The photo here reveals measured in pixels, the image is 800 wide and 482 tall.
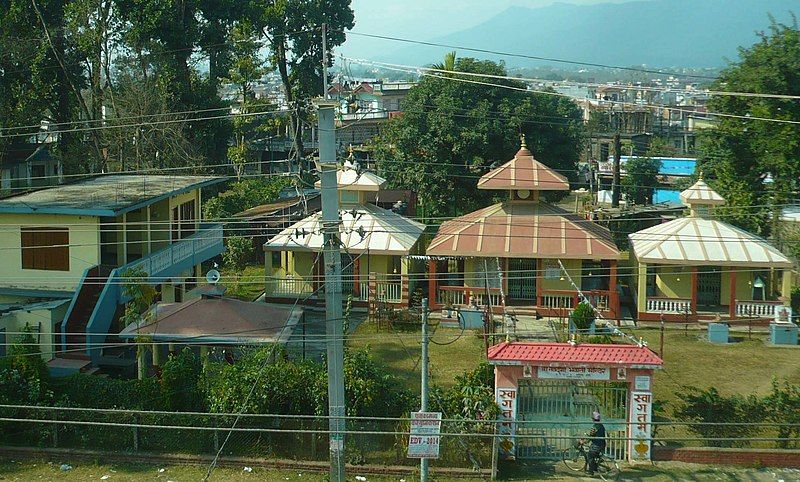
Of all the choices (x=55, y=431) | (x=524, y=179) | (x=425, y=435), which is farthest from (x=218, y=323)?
(x=524, y=179)

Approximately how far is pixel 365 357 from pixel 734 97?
2426 centimetres

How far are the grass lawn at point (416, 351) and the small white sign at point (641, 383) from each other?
17.2ft

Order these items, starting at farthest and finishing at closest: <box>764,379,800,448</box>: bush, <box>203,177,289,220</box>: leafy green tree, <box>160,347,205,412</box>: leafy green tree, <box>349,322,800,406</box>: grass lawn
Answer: <box>203,177,289,220</box>: leafy green tree → <box>349,322,800,406</box>: grass lawn → <box>160,347,205,412</box>: leafy green tree → <box>764,379,800,448</box>: bush

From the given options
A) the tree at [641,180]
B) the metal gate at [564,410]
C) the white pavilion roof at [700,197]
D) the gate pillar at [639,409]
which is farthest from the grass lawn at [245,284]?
the tree at [641,180]

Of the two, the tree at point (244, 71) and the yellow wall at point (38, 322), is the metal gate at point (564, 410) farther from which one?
the tree at point (244, 71)

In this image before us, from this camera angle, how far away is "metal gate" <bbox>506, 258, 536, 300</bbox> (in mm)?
29531

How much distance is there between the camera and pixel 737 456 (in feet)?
56.3

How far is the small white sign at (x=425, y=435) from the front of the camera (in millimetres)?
14334

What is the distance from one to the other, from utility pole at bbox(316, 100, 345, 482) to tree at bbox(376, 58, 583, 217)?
A: 2625 cm

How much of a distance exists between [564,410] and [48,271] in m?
14.3

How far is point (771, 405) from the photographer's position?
695 inches

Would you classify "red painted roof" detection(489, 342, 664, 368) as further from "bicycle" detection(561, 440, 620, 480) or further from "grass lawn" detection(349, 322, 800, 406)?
"grass lawn" detection(349, 322, 800, 406)

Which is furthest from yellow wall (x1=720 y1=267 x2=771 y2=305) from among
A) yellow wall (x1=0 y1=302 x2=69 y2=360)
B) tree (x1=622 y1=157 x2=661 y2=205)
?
tree (x1=622 y1=157 x2=661 y2=205)

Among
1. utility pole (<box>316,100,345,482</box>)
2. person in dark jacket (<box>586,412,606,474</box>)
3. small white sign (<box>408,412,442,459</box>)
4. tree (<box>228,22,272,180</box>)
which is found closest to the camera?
utility pole (<box>316,100,345,482</box>)
